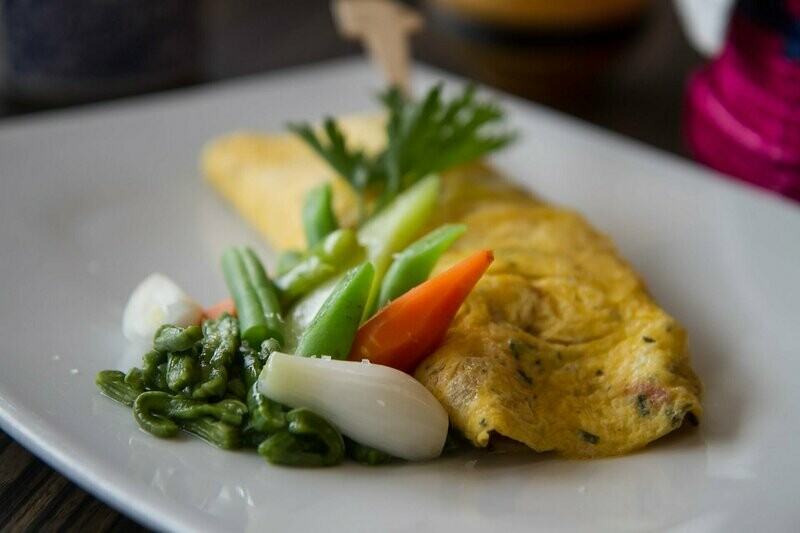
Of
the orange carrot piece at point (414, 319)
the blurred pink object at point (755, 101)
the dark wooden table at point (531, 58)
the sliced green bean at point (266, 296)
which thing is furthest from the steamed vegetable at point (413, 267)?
the dark wooden table at point (531, 58)

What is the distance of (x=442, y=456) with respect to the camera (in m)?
2.49

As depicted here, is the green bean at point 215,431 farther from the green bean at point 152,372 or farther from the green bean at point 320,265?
the green bean at point 320,265

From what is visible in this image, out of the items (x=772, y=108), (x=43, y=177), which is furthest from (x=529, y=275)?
(x=43, y=177)

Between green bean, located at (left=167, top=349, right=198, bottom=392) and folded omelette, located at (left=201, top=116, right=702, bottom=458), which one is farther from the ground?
green bean, located at (left=167, top=349, right=198, bottom=392)

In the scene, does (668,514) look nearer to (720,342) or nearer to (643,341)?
(643,341)

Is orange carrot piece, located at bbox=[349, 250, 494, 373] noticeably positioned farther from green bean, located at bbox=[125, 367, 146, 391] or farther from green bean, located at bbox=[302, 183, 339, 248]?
green bean, located at bbox=[302, 183, 339, 248]

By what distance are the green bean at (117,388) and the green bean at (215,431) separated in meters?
0.17

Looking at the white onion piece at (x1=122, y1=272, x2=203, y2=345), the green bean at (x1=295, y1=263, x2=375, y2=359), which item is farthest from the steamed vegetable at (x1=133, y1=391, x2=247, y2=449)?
the white onion piece at (x1=122, y1=272, x2=203, y2=345)

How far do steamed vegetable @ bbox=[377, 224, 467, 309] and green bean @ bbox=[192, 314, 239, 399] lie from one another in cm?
43

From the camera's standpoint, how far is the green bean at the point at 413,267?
2783 millimetres

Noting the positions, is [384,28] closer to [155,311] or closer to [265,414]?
[155,311]

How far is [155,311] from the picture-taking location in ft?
9.53

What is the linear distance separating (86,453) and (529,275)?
4.50 ft

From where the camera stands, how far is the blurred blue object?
4.76 metres
